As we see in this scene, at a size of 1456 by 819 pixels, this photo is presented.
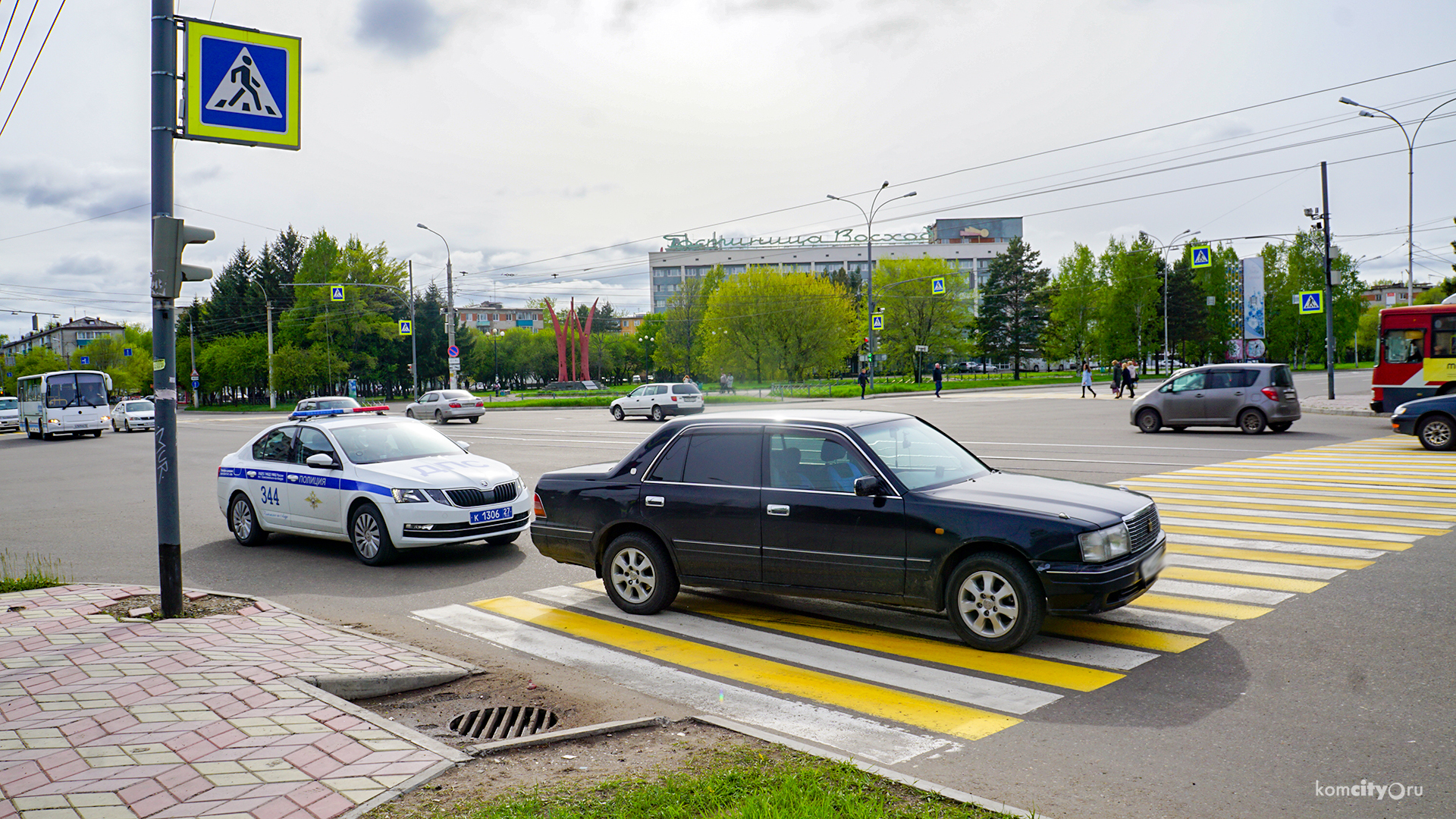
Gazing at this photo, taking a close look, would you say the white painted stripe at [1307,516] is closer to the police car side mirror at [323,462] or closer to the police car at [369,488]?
the police car at [369,488]

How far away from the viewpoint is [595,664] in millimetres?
5922

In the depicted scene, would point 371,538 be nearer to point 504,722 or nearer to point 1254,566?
point 504,722

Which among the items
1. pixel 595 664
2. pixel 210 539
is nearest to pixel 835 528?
pixel 595 664

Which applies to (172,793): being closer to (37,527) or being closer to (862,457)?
(862,457)

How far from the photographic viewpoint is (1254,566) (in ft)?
26.1

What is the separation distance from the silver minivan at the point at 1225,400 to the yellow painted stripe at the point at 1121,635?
17169mm

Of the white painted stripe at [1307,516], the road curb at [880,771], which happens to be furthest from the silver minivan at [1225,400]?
the road curb at [880,771]

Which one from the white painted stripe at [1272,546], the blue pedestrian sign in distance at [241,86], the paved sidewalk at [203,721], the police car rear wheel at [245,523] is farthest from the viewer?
the police car rear wheel at [245,523]

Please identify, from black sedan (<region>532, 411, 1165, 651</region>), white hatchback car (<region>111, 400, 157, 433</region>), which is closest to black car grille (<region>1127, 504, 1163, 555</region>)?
black sedan (<region>532, 411, 1165, 651</region>)

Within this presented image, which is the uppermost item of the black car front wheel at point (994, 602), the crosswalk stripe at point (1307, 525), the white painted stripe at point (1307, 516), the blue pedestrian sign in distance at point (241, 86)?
the blue pedestrian sign in distance at point (241, 86)

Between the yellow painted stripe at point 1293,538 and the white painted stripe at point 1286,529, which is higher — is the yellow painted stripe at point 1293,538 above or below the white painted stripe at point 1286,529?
below

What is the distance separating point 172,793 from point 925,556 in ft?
13.6

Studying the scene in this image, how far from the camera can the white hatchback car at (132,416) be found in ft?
139

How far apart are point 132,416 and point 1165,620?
1833 inches
